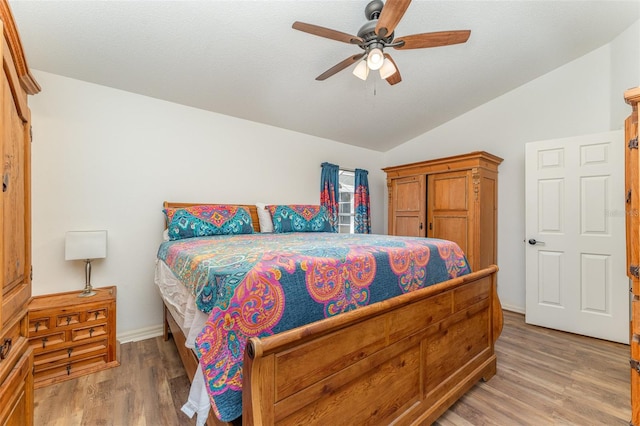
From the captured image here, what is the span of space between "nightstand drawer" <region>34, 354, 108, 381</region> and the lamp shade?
0.76 m

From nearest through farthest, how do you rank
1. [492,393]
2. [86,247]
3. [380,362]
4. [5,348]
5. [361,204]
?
1. [5,348]
2. [380,362]
3. [492,393]
4. [86,247]
5. [361,204]

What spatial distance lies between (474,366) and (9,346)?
2.30 m

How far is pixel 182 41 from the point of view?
2127 mm

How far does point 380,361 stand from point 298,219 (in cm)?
204

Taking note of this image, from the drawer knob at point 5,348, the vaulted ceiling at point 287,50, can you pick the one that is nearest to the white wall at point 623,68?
the vaulted ceiling at point 287,50

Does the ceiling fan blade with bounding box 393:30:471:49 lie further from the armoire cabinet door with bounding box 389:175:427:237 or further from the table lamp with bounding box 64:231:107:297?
the table lamp with bounding box 64:231:107:297

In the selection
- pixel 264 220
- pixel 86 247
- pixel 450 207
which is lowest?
pixel 86 247

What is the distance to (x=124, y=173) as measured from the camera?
2.63 m

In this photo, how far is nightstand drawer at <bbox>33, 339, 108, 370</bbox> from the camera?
6.35ft

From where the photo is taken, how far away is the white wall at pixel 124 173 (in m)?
2.31

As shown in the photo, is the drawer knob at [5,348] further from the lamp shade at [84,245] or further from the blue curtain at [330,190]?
the blue curtain at [330,190]

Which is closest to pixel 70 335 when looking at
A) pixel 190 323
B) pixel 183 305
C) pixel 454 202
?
pixel 183 305

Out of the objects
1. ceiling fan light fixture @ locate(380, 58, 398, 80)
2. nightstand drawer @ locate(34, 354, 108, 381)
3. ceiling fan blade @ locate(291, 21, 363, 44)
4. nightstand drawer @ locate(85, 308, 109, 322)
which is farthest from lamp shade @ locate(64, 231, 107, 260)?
ceiling fan light fixture @ locate(380, 58, 398, 80)

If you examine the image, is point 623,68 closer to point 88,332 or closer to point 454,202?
point 454,202
